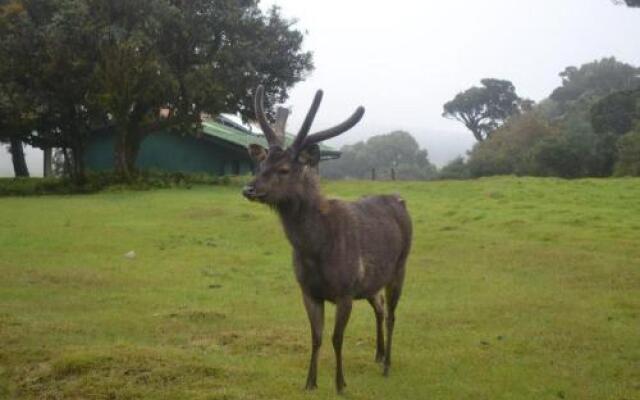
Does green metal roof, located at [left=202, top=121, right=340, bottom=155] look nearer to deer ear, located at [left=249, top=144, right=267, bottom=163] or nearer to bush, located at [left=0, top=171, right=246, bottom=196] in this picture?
bush, located at [left=0, top=171, right=246, bottom=196]

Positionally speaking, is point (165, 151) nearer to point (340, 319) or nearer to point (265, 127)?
point (265, 127)

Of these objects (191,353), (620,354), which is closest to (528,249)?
(620,354)

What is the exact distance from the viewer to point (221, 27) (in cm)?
3272

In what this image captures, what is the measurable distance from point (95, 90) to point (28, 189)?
5.48 m

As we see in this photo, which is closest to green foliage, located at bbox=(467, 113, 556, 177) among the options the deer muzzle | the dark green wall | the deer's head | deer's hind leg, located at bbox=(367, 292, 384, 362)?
the dark green wall

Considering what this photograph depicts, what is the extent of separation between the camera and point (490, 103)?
2950 inches

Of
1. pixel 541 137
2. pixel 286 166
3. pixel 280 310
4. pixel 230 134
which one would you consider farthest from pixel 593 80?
pixel 286 166

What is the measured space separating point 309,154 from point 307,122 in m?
0.31

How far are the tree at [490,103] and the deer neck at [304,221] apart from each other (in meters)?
68.7

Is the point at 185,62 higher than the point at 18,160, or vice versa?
the point at 185,62

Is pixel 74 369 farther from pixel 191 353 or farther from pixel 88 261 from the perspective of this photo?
pixel 88 261

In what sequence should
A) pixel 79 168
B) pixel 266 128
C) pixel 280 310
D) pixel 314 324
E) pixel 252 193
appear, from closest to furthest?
pixel 252 193
pixel 314 324
pixel 266 128
pixel 280 310
pixel 79 168

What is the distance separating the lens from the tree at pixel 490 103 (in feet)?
244

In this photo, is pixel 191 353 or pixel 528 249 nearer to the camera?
A: pixel 191 353
